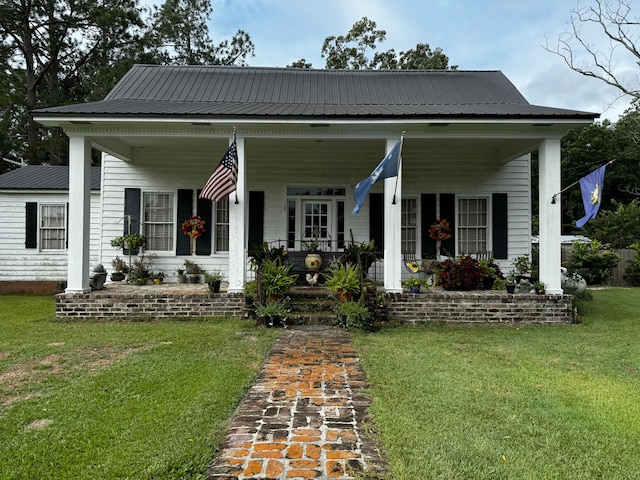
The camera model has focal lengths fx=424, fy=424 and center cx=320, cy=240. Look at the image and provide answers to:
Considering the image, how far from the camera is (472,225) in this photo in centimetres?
1022

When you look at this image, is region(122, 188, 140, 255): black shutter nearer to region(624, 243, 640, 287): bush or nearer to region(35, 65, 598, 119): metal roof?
region(35, 65, 598, 119): metal roof

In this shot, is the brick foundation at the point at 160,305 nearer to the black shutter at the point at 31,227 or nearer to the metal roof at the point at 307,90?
the metal roof at the point at 307,90

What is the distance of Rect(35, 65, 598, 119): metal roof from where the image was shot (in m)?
8.58

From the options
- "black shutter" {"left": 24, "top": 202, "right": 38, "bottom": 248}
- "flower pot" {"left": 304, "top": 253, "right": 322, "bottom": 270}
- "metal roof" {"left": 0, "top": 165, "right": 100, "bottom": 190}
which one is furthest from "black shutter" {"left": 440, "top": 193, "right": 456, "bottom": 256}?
"black shutter" {"left": 24, "top": 202, "right": 38, "bottom": 248}

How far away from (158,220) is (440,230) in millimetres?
6678

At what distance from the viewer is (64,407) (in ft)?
11.7

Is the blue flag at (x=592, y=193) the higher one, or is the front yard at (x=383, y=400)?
the blue flag at (x=592, y=193)

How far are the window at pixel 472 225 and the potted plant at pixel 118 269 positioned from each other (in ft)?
25.9

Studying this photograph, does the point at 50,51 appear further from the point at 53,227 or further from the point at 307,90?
the point at 307,90

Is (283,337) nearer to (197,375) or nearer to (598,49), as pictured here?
(197,375)

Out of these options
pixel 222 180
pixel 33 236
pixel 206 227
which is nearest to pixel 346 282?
pixel 222 180

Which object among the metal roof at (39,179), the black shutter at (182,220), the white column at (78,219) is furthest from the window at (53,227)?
the white column at (78,219)

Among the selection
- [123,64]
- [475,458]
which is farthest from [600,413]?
[123,64]

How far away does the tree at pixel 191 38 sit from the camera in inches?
951
